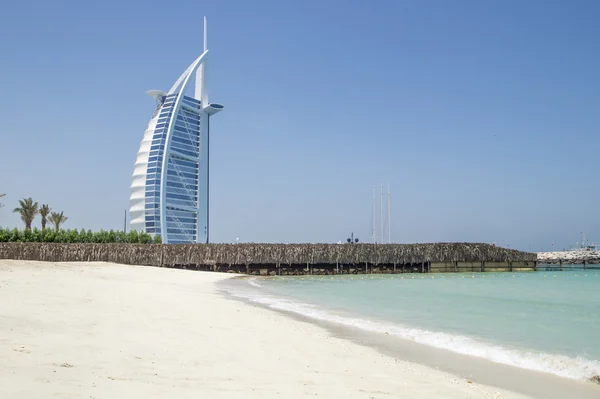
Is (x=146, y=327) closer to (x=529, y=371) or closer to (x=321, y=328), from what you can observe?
(x=321, y=328)

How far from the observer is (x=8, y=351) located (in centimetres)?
466

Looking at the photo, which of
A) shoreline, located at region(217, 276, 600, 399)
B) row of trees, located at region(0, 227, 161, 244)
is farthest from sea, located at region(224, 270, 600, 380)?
row of trees, located at region(0, 227, 161, 244)

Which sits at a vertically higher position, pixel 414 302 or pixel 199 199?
pixel 199 199

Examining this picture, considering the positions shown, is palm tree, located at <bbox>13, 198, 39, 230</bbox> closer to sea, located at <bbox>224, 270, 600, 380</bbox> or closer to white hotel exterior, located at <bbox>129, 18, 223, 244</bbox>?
white hotel exterior, located at <bbox>129, 18, 223, 244</bbox>

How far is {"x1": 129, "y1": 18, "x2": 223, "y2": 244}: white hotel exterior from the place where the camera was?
73.4m

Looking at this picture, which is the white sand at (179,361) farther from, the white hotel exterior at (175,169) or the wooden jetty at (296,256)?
the white hotel exterior at (175,169)

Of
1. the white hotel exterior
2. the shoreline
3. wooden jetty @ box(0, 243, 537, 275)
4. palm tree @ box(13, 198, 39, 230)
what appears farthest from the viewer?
the white hotel exterior

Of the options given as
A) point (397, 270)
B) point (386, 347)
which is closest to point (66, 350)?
point (386, 347)

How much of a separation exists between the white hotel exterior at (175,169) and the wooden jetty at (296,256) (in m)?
38.2

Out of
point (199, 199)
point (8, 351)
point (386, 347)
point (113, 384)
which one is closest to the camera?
point (113, 384)

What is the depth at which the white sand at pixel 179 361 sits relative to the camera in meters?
4.09

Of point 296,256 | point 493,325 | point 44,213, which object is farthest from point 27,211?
point 493,325

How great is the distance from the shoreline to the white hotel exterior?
67.2 meters

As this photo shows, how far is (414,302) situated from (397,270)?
25917mm
